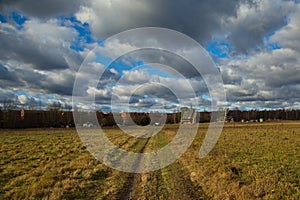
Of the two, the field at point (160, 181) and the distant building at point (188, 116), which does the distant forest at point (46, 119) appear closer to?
the distant building at point (188, 116)

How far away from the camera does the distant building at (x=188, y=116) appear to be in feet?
376

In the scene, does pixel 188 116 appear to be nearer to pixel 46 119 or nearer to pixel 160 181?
pixel 46 119

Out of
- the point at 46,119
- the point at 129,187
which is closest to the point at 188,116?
the point at 46,119

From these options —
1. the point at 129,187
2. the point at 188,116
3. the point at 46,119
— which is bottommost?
the point at 46,119

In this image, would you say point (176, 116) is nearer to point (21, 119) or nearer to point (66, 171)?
point (21, 119)

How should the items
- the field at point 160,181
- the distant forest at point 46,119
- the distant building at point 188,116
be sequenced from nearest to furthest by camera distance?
the field at point 160,181 → the distant forest at point 46,119 → the distant building at point 188,116

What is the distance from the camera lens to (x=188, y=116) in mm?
116500

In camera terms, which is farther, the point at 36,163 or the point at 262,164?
the point at 36,163

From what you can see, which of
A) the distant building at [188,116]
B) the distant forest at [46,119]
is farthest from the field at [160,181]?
the distant building at [188,116]

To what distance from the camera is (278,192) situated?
7.82m

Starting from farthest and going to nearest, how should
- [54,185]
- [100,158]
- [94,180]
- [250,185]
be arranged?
[100,158], [94,180], [54,185], [250,185]

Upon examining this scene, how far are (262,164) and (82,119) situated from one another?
7863cm

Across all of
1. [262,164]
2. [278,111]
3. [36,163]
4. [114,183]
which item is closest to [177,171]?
[114,183]

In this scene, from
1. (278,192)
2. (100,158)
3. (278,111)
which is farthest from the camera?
(278,111)
